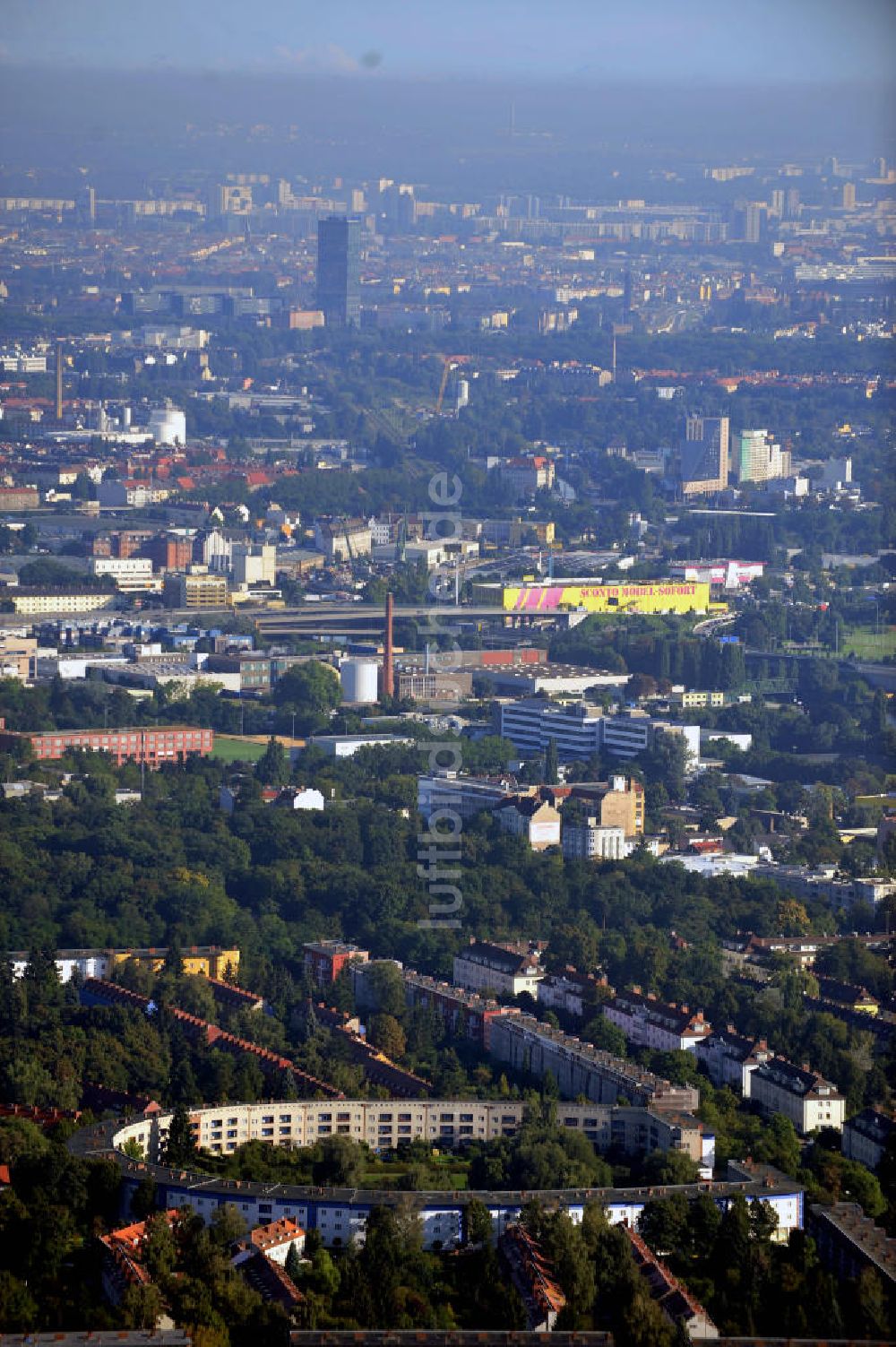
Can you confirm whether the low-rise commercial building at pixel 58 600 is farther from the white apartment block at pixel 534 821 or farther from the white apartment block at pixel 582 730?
the white apartment block at pixel 534 821

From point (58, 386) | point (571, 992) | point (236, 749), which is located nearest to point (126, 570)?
point (236, 749)

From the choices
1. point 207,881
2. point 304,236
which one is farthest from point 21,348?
point 207,881

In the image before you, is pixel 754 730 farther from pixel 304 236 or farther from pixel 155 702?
pixel 304 236

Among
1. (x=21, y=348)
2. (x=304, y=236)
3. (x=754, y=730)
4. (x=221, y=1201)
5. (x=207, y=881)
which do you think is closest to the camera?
(x=221, y=1201)

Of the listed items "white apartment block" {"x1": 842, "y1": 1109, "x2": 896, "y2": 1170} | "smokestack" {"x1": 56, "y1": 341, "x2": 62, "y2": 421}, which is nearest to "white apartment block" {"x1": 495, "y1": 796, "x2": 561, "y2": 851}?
"white apartment block" {"x1": 842, "y1": 1109, "x2": 896, "y2": 1170}

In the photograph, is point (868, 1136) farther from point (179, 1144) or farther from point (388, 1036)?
point (179, 1144)

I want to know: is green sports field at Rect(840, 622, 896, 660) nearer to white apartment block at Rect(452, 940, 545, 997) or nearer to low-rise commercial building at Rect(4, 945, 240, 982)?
white apartment block at Rect(452, 940, 545, 997)
